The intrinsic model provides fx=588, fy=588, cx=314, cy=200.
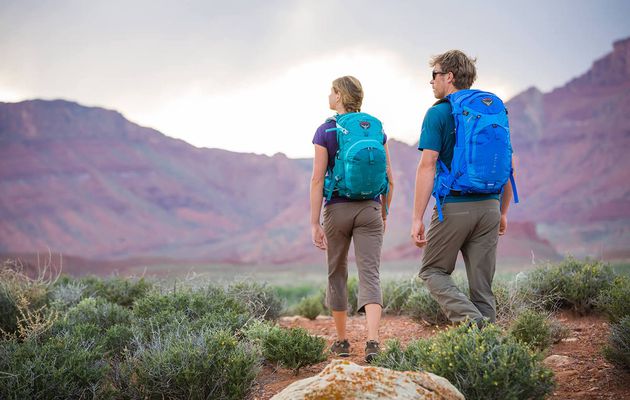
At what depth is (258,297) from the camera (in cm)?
759

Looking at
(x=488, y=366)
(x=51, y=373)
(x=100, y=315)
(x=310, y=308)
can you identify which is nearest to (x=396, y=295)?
(x=310, y=308)

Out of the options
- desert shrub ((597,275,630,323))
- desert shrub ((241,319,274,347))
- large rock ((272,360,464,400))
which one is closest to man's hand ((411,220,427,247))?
large rock ((272,360,464,400))

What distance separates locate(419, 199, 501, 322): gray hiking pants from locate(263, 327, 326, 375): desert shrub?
1.26m

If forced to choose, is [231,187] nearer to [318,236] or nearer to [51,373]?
[318,236]

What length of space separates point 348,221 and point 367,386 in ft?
6.42

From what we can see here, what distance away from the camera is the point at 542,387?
3404 mm

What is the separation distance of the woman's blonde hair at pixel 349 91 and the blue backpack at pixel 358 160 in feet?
0.46

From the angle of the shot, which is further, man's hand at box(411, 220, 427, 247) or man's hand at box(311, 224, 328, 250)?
man's hand at box(311, 224, 328, 250)

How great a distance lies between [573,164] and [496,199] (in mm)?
72705

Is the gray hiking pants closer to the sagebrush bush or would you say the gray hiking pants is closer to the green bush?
the green bush

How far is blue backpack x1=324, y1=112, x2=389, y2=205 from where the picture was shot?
4508 mm

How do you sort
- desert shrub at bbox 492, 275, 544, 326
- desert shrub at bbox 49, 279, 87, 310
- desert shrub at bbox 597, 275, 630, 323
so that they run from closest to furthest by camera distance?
desert shrub at bbox 597, 275, 630, 323
desert shrub at bbox 492, 275, 544, 326
desert shrub at bbox 49, 279, 87, 310

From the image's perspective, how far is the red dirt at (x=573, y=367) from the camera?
4.17 meters

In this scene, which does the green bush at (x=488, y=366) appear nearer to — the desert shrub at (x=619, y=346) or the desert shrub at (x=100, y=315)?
the desert shrub at (x=619, y=346)
